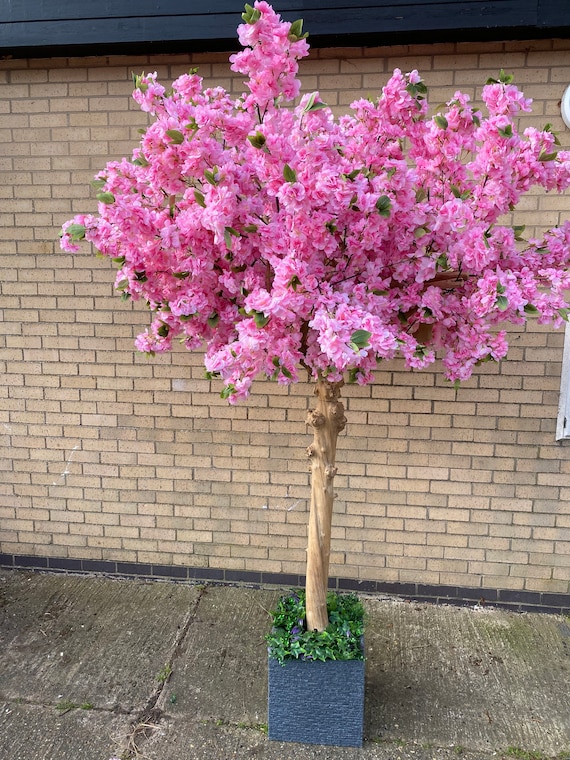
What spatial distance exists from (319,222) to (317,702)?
2022 mm

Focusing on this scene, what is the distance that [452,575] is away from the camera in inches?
148

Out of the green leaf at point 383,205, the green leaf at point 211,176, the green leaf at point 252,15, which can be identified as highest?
the green leaf at point 252,15

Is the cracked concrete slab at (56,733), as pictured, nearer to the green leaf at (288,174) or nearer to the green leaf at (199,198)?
the green leaf at (199,198)

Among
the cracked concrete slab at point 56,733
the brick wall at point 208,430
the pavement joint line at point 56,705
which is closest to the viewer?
the cracked concrete slab at point 56,733

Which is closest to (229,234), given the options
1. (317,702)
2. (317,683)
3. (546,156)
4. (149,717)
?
(546,156)

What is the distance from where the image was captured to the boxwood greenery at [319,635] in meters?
2.55

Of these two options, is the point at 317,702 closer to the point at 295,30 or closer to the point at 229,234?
the point at 229,234

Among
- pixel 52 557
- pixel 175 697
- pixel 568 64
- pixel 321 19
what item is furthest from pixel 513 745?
pixel 321 19

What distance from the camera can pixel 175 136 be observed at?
187cm

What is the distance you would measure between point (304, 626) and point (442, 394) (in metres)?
1.57

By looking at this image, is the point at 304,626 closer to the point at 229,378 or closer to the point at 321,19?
the point at 229,378

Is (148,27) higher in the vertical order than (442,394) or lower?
higher

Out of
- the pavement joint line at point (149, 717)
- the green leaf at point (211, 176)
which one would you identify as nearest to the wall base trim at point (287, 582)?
the pavement joint line at point (149, 717)

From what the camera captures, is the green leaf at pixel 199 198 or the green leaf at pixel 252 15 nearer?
the green leaf at pixel 252 15
